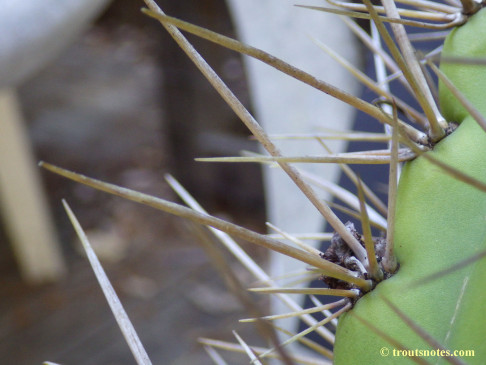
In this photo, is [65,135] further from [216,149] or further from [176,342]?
[176,342]

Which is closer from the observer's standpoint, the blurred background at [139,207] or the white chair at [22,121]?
the white chair at [22,121]

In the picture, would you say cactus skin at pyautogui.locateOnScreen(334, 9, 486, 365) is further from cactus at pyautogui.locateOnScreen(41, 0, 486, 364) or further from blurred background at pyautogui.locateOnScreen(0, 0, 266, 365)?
blurred background at pyautogui.locateOnScreen(0, 0, 266, 365)

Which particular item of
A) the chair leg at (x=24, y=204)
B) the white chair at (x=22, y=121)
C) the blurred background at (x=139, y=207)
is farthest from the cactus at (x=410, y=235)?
the chair leg at (x=24, y=204)

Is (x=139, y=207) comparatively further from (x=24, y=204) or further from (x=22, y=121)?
(x=22, y=121)

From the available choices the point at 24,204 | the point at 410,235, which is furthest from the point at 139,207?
the point at 410,235

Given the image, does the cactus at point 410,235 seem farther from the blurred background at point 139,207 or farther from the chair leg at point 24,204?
the chair leg at point 24,204

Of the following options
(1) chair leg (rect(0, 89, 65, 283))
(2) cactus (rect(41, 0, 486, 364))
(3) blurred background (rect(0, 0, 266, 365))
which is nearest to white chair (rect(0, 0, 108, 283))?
(1) chair leg (rect(0, 89, 65, 283))

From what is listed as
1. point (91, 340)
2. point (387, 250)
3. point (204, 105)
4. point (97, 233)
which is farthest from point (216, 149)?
point (387, 250)
